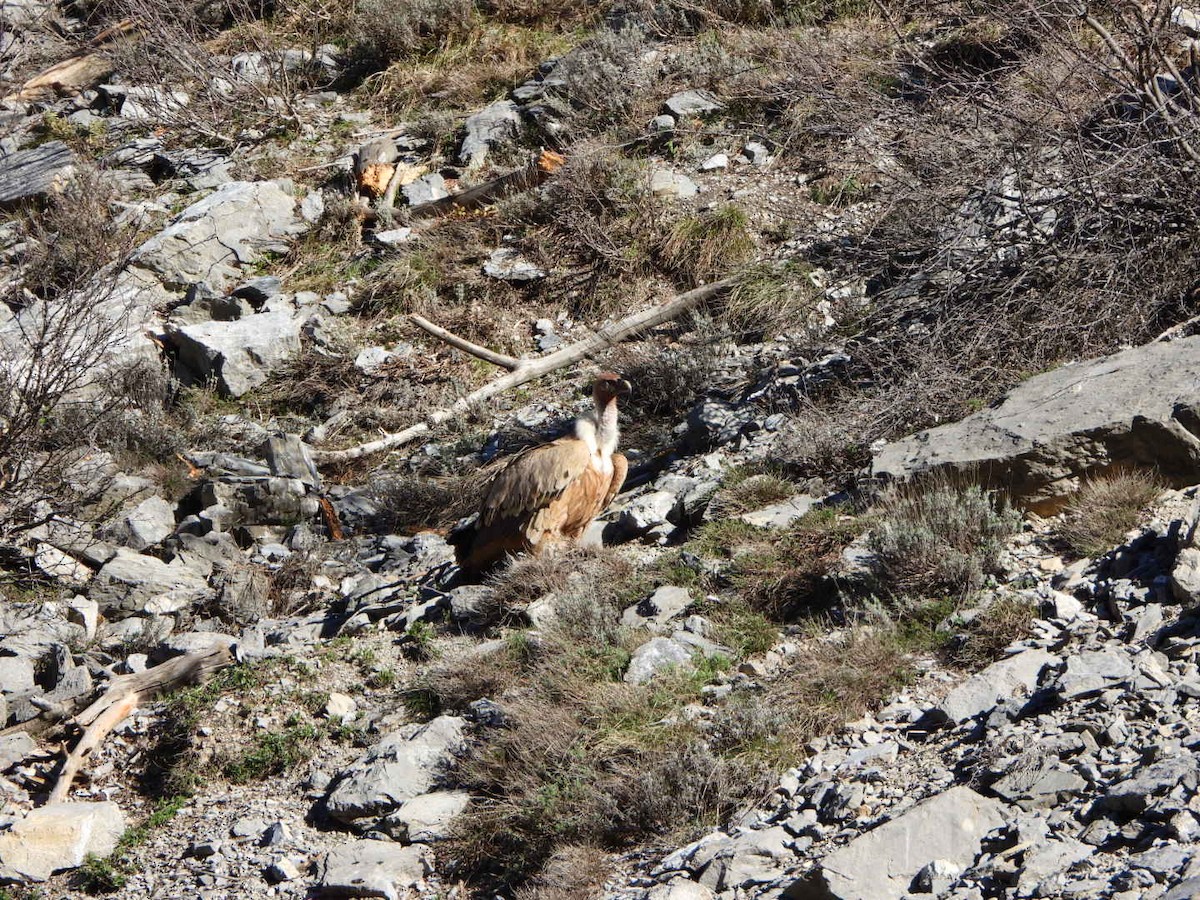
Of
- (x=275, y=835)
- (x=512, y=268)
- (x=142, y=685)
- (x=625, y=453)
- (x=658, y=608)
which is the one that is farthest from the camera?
(x=512, y=268)

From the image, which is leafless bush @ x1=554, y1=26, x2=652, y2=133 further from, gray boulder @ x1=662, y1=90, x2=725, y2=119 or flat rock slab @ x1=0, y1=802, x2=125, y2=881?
flat rock slab @ x1=0, y1=802, x2=125, y2=881

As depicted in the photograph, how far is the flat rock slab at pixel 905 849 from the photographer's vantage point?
378 cm

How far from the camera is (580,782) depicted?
16.0 ft

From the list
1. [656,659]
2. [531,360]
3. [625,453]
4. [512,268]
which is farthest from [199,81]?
[656,659]

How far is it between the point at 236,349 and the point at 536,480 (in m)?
4.58

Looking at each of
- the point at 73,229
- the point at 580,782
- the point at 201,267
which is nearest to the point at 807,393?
the point at 580,782

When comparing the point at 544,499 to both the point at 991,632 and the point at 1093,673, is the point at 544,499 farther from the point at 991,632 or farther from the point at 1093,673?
the point at 1093,673

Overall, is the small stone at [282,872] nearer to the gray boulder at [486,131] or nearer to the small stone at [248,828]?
the small stone at [248,828]

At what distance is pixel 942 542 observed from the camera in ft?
18.3

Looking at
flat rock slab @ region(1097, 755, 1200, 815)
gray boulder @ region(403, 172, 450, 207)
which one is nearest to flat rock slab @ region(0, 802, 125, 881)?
flat rock slab @ region(1097, 755, 1200, 815)

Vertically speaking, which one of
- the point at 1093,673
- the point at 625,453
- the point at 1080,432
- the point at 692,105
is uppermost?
the point at 692,105

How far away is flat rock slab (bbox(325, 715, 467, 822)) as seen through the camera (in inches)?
211

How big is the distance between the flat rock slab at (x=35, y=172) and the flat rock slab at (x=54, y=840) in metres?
8.51

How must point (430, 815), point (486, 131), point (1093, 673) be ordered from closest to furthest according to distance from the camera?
point (1093, 673), point (430, 815), point (486, 131)
